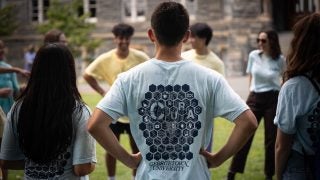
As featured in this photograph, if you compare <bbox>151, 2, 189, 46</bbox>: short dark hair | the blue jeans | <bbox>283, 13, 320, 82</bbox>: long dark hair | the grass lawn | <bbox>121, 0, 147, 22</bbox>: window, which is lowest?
the grass lawn

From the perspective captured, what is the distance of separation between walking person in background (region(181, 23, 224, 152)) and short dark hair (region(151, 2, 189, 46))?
334cm

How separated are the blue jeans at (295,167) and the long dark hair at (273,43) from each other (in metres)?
3.35

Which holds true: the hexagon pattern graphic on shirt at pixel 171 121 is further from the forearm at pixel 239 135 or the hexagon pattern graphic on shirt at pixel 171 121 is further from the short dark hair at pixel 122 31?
the short dark hair at pixel 122 31

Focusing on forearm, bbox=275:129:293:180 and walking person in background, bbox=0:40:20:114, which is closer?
forearm, bbox=275:129:293:180

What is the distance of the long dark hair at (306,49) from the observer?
3.52 meters

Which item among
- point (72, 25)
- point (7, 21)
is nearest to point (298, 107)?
point (72, 25)

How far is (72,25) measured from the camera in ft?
80.5

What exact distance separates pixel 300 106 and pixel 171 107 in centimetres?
89

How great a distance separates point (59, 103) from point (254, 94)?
4.09m

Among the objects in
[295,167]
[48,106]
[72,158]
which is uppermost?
[48,106]

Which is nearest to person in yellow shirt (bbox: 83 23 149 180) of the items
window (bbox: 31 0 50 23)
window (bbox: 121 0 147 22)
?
window (bbox: 121 0 147 22)

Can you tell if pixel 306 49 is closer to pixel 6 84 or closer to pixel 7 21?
pixel 6 84

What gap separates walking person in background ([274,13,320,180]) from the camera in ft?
11.5

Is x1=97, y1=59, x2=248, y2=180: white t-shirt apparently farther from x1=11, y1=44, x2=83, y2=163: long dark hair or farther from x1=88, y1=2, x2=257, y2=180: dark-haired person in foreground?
x1=11, y1=44, x2=83, y2=163: long dark hair
